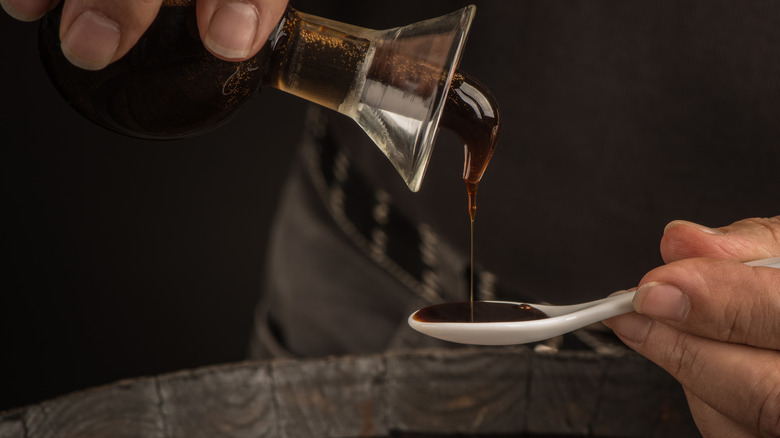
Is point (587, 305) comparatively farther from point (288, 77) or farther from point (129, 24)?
point (129, 24)

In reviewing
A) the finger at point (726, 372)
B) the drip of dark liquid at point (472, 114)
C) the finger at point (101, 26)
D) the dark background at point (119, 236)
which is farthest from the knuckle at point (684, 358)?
the dark background at point (119, 236)

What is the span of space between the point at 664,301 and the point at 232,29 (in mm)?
407

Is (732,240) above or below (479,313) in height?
above

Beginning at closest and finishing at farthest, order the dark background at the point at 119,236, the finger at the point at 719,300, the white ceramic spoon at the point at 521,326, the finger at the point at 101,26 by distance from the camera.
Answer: the finger at the point at 101,26 < the finger at the point at 719,300 < the white ceramic spoon at the point at 521,326 < the dark background at the point at 119,236

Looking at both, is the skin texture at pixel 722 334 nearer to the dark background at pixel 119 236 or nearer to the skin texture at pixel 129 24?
the skin texture at pixel 129 24

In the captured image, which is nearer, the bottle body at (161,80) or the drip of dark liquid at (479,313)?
the bottle body at (161,80)

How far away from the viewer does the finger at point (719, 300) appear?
560mm

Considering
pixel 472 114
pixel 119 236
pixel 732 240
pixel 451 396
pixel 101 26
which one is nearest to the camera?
pixel 101 26

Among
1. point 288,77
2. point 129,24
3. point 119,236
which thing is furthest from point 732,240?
point 119,236

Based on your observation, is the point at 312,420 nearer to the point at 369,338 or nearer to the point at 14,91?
the point at 369,338

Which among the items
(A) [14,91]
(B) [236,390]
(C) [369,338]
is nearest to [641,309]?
(B) [236,390]

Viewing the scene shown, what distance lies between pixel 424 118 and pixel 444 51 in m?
0.05

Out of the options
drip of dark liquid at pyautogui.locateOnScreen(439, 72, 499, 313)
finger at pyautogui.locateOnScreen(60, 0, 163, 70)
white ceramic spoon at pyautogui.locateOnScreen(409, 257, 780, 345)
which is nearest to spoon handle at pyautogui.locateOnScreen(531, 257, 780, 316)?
white ceramic spoon at pyautogui.locateOnScreen(409, 257, 780, 345)

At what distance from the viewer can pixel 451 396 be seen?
2.48 ft
